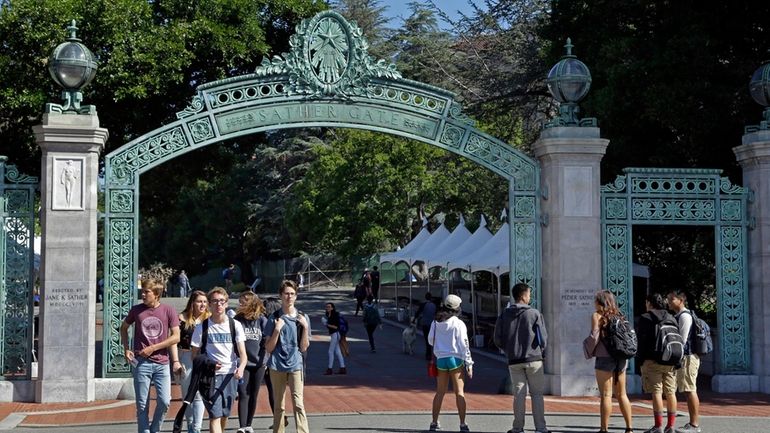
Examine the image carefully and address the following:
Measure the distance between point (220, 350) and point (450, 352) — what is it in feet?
9.15

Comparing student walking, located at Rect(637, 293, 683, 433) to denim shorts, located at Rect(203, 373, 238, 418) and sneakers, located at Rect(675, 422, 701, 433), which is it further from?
denim shorts, located at Rect(203, 373, 238, 418)

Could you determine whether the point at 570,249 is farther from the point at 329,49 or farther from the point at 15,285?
the point at 15,285

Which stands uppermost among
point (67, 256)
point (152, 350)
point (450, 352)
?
point (67, 256)

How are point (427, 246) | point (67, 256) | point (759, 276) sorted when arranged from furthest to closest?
point (427, 246), point (759, 276), point (67, 256)

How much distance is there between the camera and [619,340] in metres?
10.6

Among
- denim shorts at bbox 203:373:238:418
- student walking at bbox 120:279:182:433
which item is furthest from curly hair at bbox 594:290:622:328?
student walking at bbox 120:279:182:433

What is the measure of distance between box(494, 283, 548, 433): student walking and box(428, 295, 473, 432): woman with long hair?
49cm

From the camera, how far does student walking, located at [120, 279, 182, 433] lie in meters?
9.61

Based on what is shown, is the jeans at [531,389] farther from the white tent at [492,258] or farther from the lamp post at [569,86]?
the white tent at [492,258]

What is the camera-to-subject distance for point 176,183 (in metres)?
22.4

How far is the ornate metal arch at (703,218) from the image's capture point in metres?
15.3

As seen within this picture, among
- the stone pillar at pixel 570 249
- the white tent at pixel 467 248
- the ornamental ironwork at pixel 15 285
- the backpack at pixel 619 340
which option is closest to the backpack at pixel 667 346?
the backpack at pixel 619 340

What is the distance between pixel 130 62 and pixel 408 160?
1993 centimetres

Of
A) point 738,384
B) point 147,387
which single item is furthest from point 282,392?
point 738,384
